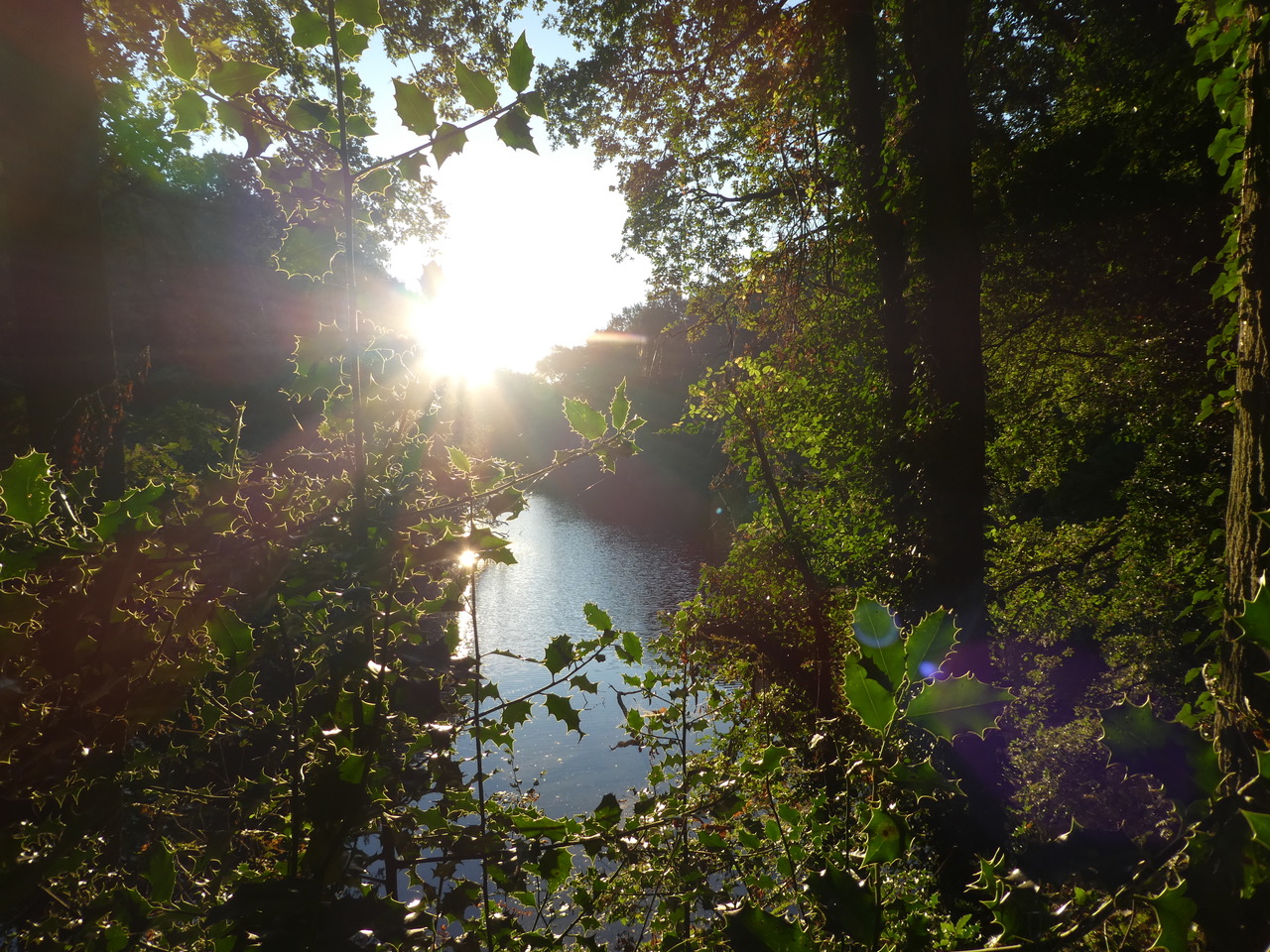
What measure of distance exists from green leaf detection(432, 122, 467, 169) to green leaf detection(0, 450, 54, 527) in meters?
0.63

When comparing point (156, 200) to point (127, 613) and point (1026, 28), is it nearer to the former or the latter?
point (1026, 28)

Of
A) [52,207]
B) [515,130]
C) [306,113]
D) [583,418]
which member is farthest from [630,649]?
[52,207]

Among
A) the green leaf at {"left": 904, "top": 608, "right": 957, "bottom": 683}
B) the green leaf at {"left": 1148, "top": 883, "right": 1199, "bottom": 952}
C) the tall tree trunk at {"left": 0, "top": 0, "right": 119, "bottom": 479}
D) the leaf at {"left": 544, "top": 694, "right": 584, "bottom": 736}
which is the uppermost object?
the tall tree trunk at {"left": 0, "top": 0, "right": 119, "bottom": 479}

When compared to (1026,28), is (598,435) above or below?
below

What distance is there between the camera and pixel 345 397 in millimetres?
941

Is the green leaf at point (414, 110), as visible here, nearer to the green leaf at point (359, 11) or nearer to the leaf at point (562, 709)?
the green leaf at point (359, 11)

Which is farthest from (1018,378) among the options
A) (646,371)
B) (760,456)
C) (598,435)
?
(598,435)

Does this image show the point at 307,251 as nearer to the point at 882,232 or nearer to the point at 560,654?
the point at 560,654

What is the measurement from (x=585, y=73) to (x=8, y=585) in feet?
29.2

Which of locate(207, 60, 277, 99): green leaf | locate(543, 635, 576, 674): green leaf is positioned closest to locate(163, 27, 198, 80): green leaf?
locate(207, 60, 277, 99): green leaf

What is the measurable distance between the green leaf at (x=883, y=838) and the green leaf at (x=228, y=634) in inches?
33.3

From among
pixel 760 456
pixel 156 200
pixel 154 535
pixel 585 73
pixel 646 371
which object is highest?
pixel 156 200

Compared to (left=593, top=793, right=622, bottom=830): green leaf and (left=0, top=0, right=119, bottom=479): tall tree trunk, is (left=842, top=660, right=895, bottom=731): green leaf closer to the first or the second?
(left=593, top=793, right=622, bottom=830): green leaf

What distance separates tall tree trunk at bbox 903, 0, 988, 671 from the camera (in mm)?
4531
